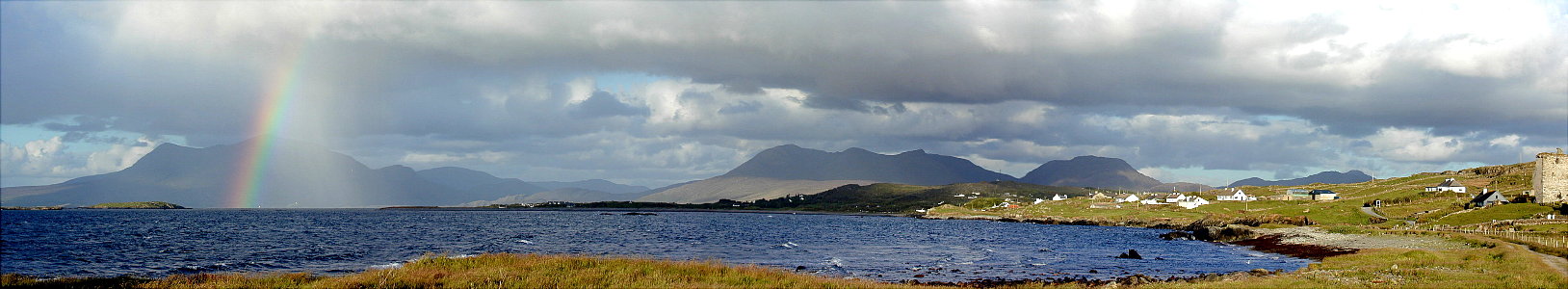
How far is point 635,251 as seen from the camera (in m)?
80.6

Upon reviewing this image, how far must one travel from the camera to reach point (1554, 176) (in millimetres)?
117812

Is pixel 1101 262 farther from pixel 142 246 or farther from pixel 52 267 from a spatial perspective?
pixel 142 246

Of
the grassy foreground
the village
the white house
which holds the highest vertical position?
the white house

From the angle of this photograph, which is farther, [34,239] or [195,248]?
[34,239]

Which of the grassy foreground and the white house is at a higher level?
the white house

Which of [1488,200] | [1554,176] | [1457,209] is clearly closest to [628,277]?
[1554,176]

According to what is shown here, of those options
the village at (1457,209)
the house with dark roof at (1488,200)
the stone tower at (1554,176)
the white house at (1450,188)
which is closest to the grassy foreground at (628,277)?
the village at (1457,209)

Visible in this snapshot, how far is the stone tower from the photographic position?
383 feet

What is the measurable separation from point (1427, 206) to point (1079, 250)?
328ft

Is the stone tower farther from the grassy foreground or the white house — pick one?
the grassy foreground

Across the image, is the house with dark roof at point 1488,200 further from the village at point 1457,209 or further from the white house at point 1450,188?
the white house at point 1450,188

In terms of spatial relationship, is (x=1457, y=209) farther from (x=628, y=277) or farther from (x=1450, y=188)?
(x=628, y=277)

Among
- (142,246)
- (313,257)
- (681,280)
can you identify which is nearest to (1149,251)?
(681,280)

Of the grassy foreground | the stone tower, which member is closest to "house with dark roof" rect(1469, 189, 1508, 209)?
the stone tower
